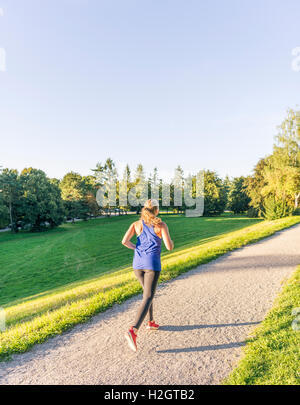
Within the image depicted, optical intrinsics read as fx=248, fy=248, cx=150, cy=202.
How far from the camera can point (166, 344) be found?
153 inches

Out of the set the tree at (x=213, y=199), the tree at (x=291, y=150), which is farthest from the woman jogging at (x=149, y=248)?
the tree at (x=213, y=199)

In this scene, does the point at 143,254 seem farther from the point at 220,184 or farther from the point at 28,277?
the point at 220,184

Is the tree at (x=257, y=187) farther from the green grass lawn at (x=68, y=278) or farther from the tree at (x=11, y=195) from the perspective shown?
the tree at (x=11, y=195)

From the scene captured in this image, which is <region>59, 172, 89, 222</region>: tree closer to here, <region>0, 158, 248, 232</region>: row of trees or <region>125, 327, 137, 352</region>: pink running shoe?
<region>0, 158, 248, 232</region>: row of trees

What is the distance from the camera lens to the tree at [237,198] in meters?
57.2

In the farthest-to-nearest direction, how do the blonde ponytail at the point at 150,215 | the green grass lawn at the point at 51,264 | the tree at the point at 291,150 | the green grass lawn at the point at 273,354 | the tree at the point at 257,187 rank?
the tree at the point at 257,187 → the tree at the point at 291,150 → the green grass lawn at the point at 51,264 → the blonde ponytail at the point at 150,215 → the green grass lawn at the point at 273,354

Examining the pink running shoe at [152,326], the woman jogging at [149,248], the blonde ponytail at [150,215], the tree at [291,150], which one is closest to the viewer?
the woman jogging at [149,248]

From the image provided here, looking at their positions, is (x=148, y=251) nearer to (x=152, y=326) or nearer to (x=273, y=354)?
(x=152, y=326)

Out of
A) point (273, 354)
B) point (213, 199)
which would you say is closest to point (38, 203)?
point (213, 199)

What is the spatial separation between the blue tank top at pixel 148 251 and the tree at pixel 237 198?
56.8 metres

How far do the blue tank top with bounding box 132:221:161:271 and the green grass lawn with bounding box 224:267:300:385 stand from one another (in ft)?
5.76

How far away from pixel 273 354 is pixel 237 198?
5743 cm

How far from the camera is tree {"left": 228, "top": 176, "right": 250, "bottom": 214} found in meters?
57.2
